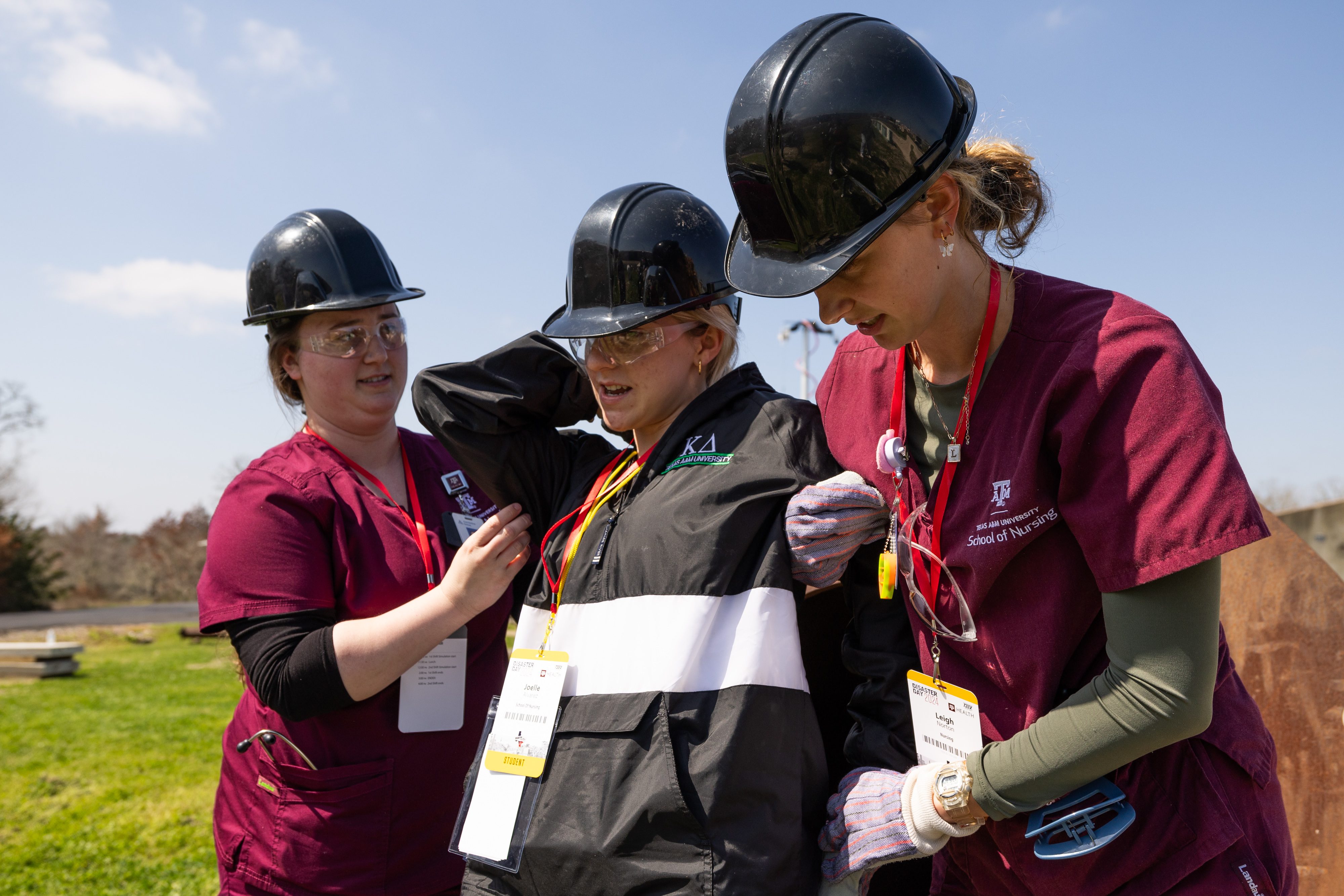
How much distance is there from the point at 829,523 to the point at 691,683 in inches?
14.7

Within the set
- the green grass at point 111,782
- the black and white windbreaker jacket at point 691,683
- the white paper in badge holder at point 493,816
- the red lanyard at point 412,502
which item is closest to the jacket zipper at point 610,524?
the black and white windbreaker jacket at point 691,683

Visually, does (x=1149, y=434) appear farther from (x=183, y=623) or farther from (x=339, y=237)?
(x=183, y=623)

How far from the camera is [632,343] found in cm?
193

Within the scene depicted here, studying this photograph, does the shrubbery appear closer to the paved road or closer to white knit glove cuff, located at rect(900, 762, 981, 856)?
the paved road

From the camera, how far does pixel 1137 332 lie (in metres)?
1.34

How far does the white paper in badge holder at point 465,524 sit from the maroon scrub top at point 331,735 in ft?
0.18

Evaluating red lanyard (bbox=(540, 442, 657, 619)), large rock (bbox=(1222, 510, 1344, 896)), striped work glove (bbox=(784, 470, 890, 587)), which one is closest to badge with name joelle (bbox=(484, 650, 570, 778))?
red lanyard (bbox=(540, 442, 657, 619))

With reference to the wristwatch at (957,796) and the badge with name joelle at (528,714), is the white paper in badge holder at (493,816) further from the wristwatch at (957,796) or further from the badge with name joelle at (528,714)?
the wristwatch at (957,796)

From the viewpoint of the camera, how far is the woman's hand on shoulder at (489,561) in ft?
6.84

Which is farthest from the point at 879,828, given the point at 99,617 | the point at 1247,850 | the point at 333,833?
the point at 99,617

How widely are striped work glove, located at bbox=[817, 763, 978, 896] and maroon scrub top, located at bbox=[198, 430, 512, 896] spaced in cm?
120

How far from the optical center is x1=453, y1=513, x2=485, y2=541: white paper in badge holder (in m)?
2.55

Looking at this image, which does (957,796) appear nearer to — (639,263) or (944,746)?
(944,746)

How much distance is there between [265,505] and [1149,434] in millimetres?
2035
